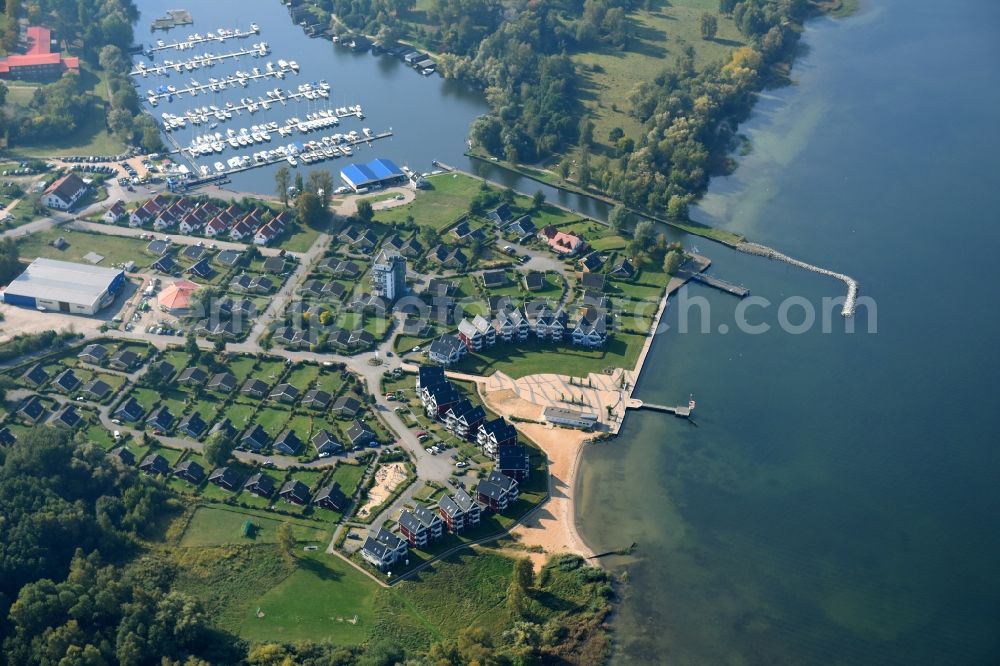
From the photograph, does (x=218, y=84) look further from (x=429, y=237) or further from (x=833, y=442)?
(x=833, y=442)

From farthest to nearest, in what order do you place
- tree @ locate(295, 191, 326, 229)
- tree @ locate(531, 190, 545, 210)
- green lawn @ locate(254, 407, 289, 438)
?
tree @ locate(531, 190, 545, 210) → tree @ locate(295, 191, 326, 229) → green lawn @ locate(254, 407, 289, 438)

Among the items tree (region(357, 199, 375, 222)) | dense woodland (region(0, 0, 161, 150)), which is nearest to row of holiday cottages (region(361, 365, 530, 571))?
tree (region(357, 199, 375, 222))

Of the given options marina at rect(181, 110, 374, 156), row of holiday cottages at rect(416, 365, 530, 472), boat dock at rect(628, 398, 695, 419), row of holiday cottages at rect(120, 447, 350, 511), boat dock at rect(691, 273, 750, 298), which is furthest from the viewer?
marina at rect(181, 110, 374, 156)

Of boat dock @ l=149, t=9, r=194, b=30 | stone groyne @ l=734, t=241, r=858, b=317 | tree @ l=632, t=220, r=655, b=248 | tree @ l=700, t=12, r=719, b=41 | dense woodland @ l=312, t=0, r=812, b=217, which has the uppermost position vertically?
tree @ l=700, t=12, r=719, b=41

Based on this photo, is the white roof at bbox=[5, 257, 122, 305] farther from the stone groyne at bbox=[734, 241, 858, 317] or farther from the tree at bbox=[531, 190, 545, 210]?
the stone groyne at bbox=[734, 241, 858, 317]

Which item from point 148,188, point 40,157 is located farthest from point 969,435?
point 40,157

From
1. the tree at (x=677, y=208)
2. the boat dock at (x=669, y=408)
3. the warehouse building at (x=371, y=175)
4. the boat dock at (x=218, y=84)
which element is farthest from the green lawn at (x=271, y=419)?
the boat dock at (x=218, y=84)

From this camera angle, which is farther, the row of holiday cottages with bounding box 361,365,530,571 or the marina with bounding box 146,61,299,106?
the marina with bounding box 146,61,299,106
